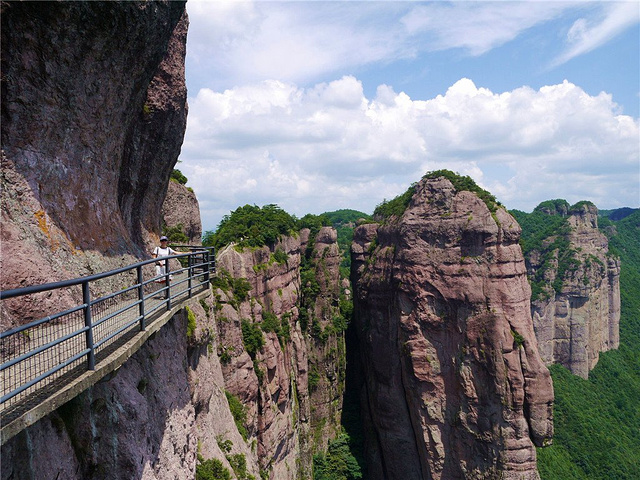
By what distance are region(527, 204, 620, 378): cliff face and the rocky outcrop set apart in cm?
6509

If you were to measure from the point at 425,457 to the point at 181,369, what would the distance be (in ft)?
94.6

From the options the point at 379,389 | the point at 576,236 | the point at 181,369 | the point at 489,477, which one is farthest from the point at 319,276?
the point at 576,236

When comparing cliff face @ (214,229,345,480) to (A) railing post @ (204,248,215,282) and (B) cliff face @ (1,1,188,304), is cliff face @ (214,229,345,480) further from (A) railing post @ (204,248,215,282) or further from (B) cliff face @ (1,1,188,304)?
(B) cliff face @ (1,1,188,304)

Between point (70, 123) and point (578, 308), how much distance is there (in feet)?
267

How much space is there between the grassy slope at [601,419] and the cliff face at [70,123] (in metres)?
51.0

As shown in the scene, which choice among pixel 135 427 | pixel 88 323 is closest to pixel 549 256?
pixel 135 427

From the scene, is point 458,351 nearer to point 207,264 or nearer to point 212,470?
point 212,470

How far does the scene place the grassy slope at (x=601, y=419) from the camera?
4938 centimetres

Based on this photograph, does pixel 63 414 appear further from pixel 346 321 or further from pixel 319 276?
pixel 346 321

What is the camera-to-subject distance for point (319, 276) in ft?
155

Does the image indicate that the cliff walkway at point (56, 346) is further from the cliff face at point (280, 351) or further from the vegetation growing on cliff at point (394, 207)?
the vegetation growing on cliff at point (394, 207)

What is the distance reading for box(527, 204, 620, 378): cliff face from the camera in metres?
71.0

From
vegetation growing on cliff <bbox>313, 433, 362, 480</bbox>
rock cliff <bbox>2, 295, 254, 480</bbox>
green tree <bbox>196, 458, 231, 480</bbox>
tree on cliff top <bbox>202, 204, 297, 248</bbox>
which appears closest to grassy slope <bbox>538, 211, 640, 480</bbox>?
vegetation growing on cliff <bbox>313, 433, 362, 480</bbox>

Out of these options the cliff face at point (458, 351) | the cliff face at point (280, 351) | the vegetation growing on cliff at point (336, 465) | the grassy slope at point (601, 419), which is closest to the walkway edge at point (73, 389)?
the cliff face at point (280, 351)
